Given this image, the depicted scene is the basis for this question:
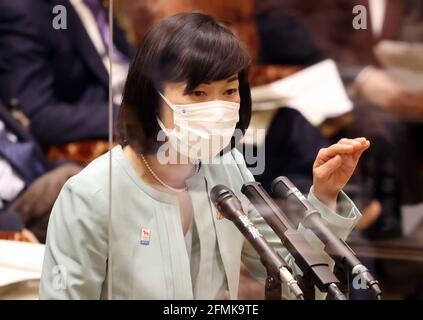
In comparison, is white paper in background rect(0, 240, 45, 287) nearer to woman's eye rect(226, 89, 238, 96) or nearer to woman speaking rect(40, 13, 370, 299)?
woman speaking rect(40, 13, 370, 299)

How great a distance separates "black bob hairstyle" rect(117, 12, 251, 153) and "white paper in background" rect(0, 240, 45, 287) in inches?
12.6

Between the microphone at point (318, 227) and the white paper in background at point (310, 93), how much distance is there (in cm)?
15

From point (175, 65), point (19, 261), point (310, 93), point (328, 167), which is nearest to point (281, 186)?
point (328, 167)

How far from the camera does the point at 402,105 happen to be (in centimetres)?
203

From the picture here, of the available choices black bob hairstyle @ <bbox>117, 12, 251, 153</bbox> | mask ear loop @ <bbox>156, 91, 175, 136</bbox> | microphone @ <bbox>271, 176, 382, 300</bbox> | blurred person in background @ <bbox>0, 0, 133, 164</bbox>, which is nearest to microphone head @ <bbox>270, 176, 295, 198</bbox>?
microphone @ <bbox>271, 176, 382, 300</bbox>

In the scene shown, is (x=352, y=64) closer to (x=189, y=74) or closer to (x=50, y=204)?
(x=189, y=74)

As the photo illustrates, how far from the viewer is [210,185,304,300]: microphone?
5.91ft

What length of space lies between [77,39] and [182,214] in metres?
0.49

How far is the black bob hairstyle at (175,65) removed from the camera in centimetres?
186

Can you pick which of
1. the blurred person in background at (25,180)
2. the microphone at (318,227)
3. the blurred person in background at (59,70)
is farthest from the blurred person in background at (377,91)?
the blurred person in background at (25,180)

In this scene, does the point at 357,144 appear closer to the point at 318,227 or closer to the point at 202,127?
the point at 318,227

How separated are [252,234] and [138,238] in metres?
0.23

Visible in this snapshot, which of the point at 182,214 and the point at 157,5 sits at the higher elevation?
the point at 157,5
